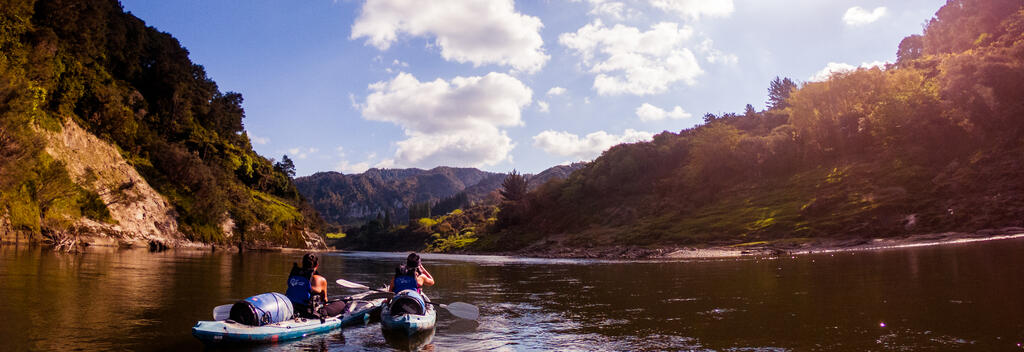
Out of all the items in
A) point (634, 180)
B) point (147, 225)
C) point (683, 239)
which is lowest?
point (683, 239)

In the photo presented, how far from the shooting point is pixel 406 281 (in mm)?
14211

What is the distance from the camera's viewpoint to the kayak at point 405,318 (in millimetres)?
11695

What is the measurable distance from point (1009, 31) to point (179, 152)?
428 ft

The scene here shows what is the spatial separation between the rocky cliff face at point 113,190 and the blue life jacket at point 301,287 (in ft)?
159

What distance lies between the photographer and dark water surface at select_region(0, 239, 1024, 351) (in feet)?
32.6

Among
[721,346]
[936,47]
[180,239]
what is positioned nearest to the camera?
[721,346]

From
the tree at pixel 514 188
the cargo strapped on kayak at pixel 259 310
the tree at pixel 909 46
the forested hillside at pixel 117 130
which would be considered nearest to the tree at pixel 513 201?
the tree at pixel 514 188

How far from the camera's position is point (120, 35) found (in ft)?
235

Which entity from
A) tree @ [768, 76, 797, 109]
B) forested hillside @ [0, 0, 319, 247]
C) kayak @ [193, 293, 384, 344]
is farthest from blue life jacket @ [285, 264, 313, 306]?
tree @ [768, 76, 797, 109]

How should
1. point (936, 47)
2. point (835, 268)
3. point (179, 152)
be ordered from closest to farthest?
point (835, 268), point (179, 152), point (936, 47)

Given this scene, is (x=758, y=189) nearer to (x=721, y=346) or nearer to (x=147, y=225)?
(x=721, y=346)

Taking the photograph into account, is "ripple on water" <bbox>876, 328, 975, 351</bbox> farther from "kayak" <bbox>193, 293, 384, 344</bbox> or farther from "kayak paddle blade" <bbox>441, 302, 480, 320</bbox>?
"kayak" <bbox>193, 293, 384, 344</bbox>

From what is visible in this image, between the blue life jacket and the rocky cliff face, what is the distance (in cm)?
4844

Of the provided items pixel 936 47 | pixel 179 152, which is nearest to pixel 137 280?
pixel 179 152
